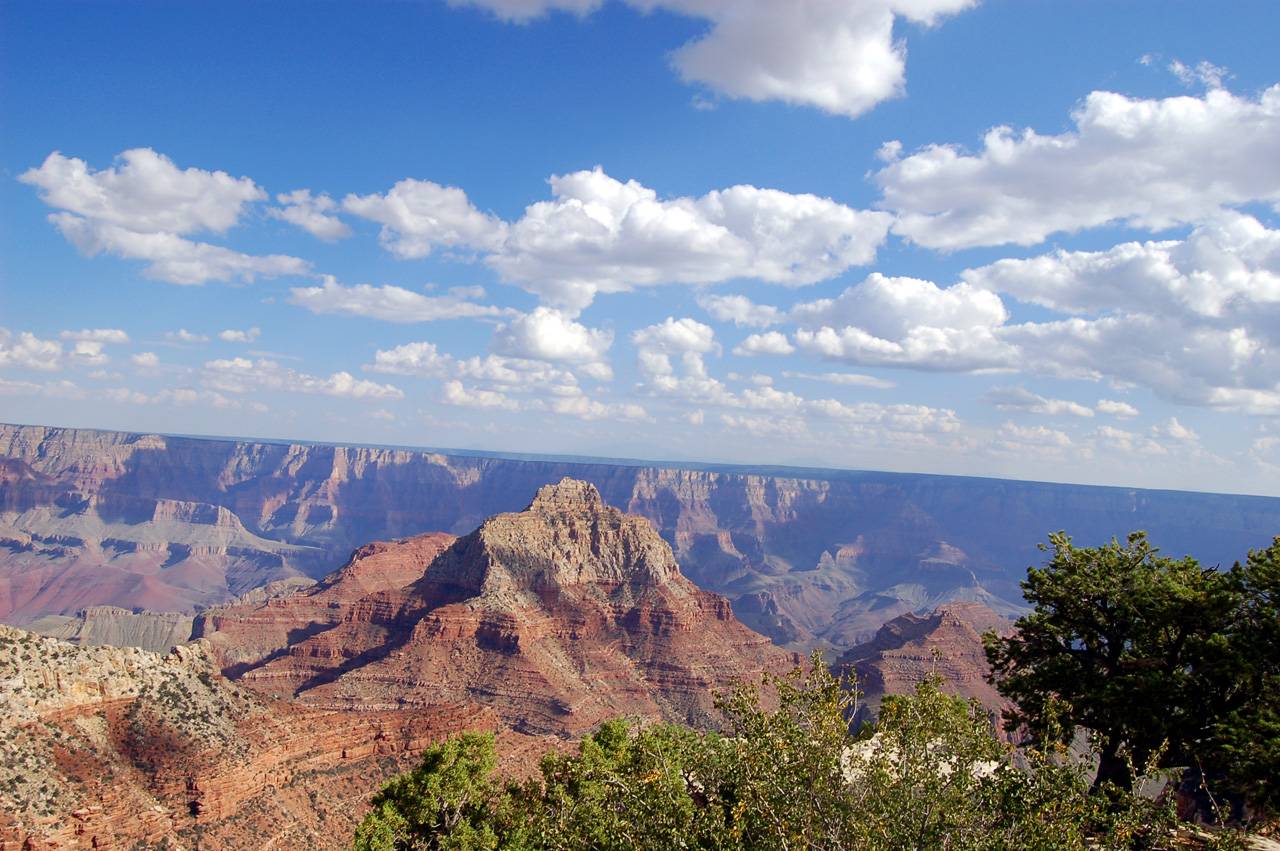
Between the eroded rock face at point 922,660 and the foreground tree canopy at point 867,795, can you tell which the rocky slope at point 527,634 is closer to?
the eroded rock face at point 922,660

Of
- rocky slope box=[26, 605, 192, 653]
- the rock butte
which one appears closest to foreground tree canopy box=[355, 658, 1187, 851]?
the rock butte

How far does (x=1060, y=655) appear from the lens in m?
29.7

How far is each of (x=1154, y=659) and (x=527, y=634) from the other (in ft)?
295

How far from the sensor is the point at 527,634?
106 metres

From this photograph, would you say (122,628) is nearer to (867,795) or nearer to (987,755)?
(867,795)

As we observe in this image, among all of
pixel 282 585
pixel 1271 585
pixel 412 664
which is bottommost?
pixel 282 585

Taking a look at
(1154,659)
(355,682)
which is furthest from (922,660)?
(1154,659)

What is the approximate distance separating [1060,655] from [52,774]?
49.9 metres

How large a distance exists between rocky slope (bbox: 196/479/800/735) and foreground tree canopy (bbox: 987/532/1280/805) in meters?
68.0

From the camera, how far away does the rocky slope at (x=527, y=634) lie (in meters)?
96.4

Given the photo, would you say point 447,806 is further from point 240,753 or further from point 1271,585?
point 1271,585

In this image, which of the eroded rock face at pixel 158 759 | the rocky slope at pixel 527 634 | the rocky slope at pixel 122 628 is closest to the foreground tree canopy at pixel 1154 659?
the eroded rock face at pixel 158 759

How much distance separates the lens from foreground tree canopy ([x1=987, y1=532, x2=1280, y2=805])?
2253 centimetres

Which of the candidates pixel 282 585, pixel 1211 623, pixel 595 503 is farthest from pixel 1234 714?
pixel 282 585
